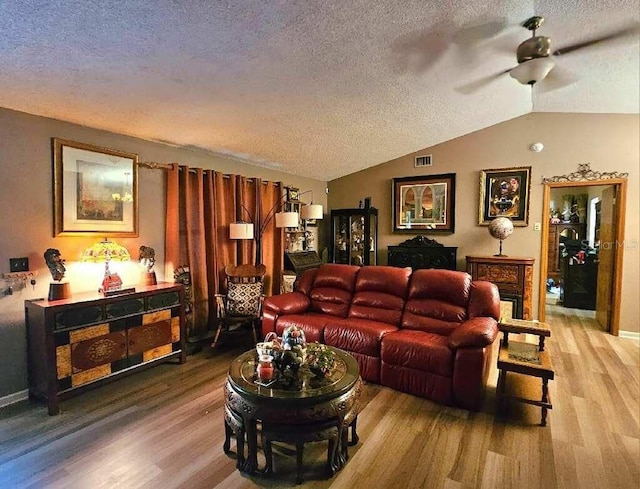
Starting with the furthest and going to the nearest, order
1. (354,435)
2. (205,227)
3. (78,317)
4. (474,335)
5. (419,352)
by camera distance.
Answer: (205,227) < (419,352) < (78,317) < (474,335) < (354,435)

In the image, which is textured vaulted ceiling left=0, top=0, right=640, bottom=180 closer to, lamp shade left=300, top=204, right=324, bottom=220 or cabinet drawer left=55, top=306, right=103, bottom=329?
lamp shade left=300, top=204, right=324, bottom=220

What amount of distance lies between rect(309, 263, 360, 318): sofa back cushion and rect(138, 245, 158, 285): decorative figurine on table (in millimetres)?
1671

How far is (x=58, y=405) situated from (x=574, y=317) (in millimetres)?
6383

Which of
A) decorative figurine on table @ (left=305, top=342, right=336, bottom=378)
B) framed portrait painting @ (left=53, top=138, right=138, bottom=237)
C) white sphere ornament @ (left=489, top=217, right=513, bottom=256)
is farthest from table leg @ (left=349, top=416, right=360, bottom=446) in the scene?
white sphere ornament @ (left=489, top=217, right=513, bottom=256)

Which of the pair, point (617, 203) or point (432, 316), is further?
point (617, 203)

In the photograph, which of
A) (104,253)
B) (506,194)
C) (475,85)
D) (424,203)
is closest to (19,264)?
(104,253)

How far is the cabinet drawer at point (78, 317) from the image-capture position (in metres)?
2.48

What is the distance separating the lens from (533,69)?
2.10 metres

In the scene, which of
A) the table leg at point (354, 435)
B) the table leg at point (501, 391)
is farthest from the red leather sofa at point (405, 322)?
the table leg at point (354, 435)

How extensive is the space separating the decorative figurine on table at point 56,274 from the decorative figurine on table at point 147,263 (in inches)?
28.4

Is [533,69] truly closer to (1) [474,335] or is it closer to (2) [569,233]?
(1) [474,335]

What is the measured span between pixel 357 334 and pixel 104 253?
2299 millimetres

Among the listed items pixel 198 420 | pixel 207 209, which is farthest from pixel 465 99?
pixel 198 420

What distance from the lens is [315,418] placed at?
1761 mm
